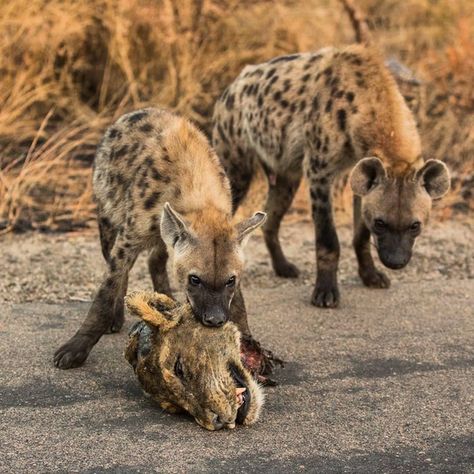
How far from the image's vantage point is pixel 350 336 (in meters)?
4.75

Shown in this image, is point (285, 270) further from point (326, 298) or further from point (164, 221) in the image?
point (164, 221)

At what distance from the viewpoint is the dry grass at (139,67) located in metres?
7.24

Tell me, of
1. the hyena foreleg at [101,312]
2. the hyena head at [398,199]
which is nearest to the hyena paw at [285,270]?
the hyena head at [398,199]

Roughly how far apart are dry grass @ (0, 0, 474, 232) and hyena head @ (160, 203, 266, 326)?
282 cm

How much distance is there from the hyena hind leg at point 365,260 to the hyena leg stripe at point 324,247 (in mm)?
246

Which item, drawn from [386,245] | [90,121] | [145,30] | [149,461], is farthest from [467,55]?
[149,461]

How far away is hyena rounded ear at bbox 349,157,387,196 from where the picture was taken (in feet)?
16.5

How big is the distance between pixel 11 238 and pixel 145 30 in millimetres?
2532

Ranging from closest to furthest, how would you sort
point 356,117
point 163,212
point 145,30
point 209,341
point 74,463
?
1. point 74,463
2. point 209,341
3. point 163,212
4. point 356,117
5. point 145,30

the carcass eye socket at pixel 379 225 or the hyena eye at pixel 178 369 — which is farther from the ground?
the carcass eye socket at pixel 379 225

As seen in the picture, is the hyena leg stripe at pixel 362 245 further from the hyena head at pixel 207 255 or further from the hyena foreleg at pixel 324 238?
the hyena head at pixel 207 255

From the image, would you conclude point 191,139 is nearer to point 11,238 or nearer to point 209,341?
point 209,341

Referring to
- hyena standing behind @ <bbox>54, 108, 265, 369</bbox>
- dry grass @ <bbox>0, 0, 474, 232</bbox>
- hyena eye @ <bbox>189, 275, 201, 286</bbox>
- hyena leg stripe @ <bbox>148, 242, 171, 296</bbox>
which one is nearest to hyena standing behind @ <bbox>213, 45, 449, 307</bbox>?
hyena leg stripe @ <bbox>148, 242, 171, 296</bbox>

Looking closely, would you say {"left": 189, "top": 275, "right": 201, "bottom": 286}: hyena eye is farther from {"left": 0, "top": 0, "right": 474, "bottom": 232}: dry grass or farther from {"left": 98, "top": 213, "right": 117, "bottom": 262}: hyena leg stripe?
{"left": 0, "top": 0, "right": 474, "bottom": 232}: dry grass
